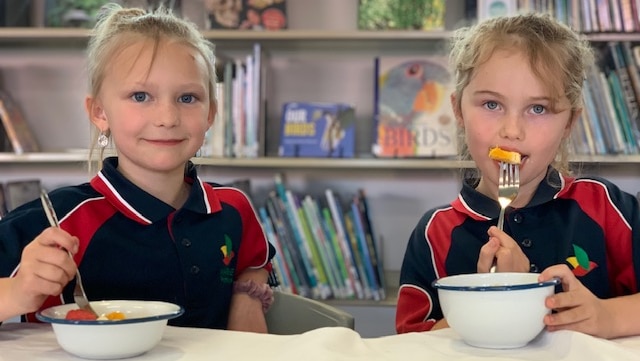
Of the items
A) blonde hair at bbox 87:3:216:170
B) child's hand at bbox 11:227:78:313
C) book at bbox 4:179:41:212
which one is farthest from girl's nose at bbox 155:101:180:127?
book at bbox 4:179:41:212

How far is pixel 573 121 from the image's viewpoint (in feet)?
4.61

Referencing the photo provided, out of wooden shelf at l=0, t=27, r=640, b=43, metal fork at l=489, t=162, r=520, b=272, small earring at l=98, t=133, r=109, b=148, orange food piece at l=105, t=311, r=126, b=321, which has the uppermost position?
wooden shelf at l=0, t=27, r=640, b=43

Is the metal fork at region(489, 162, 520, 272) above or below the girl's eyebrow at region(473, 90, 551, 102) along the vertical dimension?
below

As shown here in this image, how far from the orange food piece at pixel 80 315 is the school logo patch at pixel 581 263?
0.77 meters

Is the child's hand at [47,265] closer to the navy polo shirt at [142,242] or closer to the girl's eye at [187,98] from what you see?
the navy polo shirt at [142,242]

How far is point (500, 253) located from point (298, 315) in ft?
1.43

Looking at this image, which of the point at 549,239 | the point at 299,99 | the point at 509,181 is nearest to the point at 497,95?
the point at 509,181

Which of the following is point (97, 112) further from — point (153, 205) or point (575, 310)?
point (575, 310)

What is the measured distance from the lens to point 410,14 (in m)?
2.58

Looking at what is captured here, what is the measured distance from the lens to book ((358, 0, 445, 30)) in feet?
8.44

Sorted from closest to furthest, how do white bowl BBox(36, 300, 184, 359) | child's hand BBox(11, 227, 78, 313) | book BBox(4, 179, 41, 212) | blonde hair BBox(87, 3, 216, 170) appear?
white bowl BBox(36, 300, 184, 359) < child's hand BBox(11, 227, 78, 313) < blonde hair BBox(87, 3, 216, 170) < book BBox(4, 179, 41, 212)

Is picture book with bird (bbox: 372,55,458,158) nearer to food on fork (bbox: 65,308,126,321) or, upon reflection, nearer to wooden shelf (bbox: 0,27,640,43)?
wooden shelf (bbox: 0,27,640,43)

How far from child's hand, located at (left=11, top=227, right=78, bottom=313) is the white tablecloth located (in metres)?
0.06

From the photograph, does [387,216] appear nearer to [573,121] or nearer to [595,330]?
[573,121]
